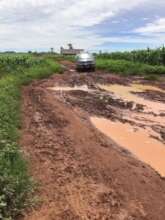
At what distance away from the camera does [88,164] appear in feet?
37.4

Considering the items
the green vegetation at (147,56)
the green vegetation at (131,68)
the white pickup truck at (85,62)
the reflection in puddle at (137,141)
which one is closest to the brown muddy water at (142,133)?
the reflection in puddle at (137,141)

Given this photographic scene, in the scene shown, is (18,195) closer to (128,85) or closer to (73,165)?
(73,165)

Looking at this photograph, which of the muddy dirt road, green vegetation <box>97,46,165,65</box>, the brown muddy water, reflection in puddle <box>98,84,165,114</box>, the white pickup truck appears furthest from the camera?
green vegetation <box>97,46,165,65</box>

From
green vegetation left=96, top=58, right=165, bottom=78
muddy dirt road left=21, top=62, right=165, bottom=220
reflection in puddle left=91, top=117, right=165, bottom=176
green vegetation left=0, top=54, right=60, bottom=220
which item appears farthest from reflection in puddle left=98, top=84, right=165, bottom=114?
green vegetation left=0, top=54, right=60, bottom=220

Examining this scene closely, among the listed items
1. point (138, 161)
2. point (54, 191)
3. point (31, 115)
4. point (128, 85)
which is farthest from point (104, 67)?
point (54, 191)

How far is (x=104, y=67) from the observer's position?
144 feet

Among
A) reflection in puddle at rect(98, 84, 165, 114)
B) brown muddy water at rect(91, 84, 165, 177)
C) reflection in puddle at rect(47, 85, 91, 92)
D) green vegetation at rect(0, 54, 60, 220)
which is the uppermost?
green vegetation at rect(0, 54, 60, 220)

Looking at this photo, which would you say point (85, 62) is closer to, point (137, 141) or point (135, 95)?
point (135, 95)

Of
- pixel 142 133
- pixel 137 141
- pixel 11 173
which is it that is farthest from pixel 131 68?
pixel 11 173

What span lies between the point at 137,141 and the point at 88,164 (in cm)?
503

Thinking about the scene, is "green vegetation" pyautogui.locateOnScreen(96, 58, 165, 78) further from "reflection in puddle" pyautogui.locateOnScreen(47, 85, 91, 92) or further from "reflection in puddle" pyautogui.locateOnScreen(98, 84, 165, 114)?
"reflection in puddle" pyautogui.locateOnScreen(47, 85, 91, 92)

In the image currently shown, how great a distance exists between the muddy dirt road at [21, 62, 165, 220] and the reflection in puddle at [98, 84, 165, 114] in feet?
1.47

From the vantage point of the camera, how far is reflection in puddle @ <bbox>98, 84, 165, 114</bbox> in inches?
903

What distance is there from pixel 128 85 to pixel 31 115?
50.5 feet
